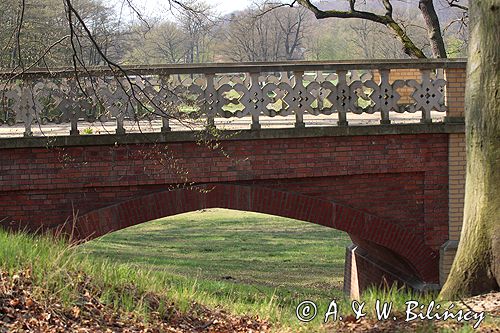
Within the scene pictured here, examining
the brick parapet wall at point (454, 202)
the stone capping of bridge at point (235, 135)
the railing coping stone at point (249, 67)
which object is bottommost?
the brick parapet wall at point (454, 202)

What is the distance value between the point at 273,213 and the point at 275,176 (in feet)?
1.80

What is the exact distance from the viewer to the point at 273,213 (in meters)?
13.0

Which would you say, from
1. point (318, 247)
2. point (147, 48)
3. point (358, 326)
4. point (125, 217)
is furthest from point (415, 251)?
point (147, 48)

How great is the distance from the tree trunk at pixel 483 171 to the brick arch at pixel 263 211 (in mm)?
3985

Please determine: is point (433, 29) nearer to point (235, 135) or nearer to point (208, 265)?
point (208, 265)

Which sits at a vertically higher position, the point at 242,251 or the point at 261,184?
the point at 261,184

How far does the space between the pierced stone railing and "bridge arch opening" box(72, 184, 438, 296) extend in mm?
944

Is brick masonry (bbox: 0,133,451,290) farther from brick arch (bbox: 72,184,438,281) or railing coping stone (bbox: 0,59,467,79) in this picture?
railing coping stone (bbox: 0,59,467,79)

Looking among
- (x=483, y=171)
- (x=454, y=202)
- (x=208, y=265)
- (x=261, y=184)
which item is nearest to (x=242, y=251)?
(x=208, y=265)

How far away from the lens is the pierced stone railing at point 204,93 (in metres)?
12.0

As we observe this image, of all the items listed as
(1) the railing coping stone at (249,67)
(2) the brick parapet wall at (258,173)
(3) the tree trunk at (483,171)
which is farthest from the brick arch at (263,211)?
(3) the tree trunk at (483,171)

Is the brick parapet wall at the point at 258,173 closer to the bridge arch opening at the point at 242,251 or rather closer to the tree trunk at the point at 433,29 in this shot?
the bridge arch opening at the point at 242,251

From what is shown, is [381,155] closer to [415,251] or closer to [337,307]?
[415,251]

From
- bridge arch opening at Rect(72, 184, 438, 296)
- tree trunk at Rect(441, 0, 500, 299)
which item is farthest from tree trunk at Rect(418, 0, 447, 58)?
tree trunk at Rect(441, 0, 500, 299)
